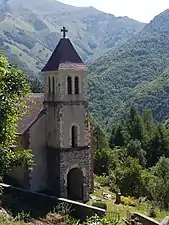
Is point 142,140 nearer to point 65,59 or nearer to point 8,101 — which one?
point 65,59

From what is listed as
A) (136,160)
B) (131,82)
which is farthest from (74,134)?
(131,82)

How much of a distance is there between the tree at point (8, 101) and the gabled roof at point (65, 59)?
15820 mm

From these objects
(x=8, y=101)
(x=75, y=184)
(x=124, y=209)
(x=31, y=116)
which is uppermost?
(x=31, y=116)

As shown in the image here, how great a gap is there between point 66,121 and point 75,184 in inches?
175

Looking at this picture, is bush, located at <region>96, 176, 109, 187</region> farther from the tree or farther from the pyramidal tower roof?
the tree

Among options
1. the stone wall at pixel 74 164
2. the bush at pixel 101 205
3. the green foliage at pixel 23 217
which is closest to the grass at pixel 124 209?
the bush at pixel 101 205

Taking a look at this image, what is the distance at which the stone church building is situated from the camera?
1137 inches

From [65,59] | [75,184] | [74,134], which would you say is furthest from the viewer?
[75,184]

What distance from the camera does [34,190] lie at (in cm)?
2947

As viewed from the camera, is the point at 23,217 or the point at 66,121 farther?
the point at 66,121

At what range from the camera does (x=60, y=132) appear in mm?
28859

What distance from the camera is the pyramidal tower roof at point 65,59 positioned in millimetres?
29002

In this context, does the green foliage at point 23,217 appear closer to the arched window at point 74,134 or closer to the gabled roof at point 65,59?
the arched window at point 74,134

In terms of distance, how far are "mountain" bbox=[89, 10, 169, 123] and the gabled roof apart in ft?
254
